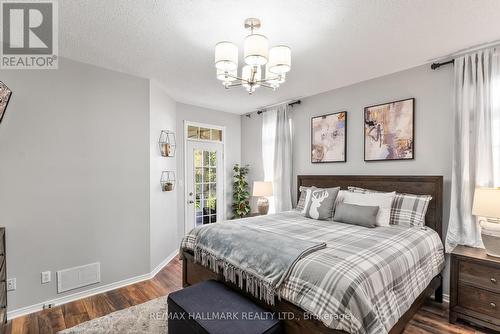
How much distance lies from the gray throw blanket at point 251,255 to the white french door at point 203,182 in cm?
218

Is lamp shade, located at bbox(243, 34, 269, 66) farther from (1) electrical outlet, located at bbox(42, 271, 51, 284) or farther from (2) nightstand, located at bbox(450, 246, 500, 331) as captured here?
(1) electrical outlet, located at bbox(42, 271, 51, 284)

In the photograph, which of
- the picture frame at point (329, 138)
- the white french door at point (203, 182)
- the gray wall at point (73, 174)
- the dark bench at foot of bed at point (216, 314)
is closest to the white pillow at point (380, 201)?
the picture frame at point (329, 138)

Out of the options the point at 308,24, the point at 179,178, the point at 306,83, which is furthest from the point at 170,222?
the point at 308,24

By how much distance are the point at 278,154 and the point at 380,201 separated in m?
2.03

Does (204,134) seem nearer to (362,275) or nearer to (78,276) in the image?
(78,276)

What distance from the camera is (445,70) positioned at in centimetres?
276

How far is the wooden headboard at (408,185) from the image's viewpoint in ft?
8.94

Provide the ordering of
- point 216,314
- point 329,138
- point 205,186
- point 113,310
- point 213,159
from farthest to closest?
point 213,159 → point 205,186 → point 329,138 → point 113,310 → point 216,314

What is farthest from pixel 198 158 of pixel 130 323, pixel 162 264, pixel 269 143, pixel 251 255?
pixel 251 255

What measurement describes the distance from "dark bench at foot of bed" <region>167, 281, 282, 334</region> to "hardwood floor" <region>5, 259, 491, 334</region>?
1168mm

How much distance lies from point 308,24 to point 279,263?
194 cm

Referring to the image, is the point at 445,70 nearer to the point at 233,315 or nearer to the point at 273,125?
the point at 273,125

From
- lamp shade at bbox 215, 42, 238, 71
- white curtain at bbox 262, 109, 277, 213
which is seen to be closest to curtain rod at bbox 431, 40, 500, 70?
lamp shade at bbox 215, 42, 238, 71

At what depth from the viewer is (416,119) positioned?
2.97m
